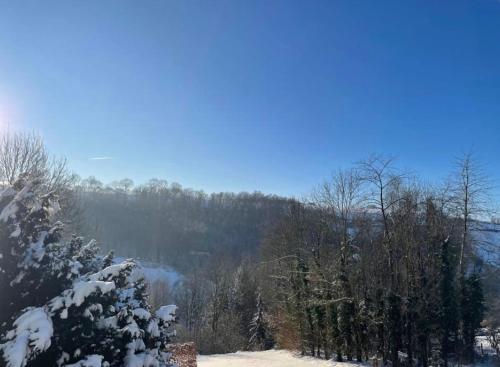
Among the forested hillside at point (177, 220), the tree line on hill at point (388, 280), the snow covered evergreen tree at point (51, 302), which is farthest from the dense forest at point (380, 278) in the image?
the forested hillside at point (177, 220)

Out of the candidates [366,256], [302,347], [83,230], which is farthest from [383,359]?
[83,230]

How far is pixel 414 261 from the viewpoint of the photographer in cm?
1384

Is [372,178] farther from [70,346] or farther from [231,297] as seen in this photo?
[231,297]

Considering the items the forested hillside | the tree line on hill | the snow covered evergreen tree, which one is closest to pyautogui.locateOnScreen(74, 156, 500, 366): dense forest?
the tree line on hill

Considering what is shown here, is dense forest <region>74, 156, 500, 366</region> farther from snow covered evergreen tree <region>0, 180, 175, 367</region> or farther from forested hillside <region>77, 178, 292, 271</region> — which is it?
forested hillside <region>77, 178, 292, 271</region>

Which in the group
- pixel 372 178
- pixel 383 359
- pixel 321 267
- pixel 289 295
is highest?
pixel 372 178

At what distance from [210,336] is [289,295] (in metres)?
12.0

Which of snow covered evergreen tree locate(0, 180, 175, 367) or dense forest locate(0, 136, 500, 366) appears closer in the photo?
snow covered evergreen tree locate(0, 180, 175, 367)

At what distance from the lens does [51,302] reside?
13.9 feet

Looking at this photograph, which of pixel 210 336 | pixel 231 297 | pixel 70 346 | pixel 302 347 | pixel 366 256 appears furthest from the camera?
pixel 231 297

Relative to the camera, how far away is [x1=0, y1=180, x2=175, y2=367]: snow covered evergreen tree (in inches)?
156

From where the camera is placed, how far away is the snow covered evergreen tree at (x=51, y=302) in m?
3.96

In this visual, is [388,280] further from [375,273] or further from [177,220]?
→ [177,220]

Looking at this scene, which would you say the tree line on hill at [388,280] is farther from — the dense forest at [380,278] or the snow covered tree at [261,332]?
the snow covered tree at [261,332]
